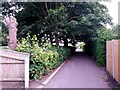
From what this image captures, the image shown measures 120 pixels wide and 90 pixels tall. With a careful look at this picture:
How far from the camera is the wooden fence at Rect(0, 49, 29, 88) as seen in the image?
7727 mm

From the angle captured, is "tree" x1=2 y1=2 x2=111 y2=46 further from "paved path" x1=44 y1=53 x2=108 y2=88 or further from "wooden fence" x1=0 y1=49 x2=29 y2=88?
"wooden fence" x1=0 y1=49 x2=29 y2=88

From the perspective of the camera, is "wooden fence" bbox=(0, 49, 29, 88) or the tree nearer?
"wooden fence" bbox=(0, 49, 29, 88)

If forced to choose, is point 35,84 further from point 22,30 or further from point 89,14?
point 89,14

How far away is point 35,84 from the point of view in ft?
26.8

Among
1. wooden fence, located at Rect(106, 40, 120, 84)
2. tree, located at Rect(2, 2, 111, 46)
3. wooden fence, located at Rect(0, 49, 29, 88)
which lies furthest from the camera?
tree, located at Rect(2, 2, 111, 46)

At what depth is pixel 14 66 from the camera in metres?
7.79

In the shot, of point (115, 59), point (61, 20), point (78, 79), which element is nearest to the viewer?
point (115, 59)

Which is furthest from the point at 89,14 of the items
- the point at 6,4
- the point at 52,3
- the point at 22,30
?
the point at 6,4

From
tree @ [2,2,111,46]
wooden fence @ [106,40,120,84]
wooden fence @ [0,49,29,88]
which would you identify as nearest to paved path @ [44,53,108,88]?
wooden fence @ [106,40,120,84]

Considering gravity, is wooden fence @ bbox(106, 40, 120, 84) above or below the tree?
below

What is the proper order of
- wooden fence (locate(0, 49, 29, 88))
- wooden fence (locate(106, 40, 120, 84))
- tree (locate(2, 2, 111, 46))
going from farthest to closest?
tree (locate(2, 2, 111, 46)), wooden fence (locate(106, 40, 120, 84)), wooden fence (locate(0, 49, 29, 88))

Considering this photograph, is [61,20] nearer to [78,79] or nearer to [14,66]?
[78,79]

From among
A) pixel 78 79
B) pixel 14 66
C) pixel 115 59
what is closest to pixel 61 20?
pixel 78 79

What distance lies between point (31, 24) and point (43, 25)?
1993 millimetres
